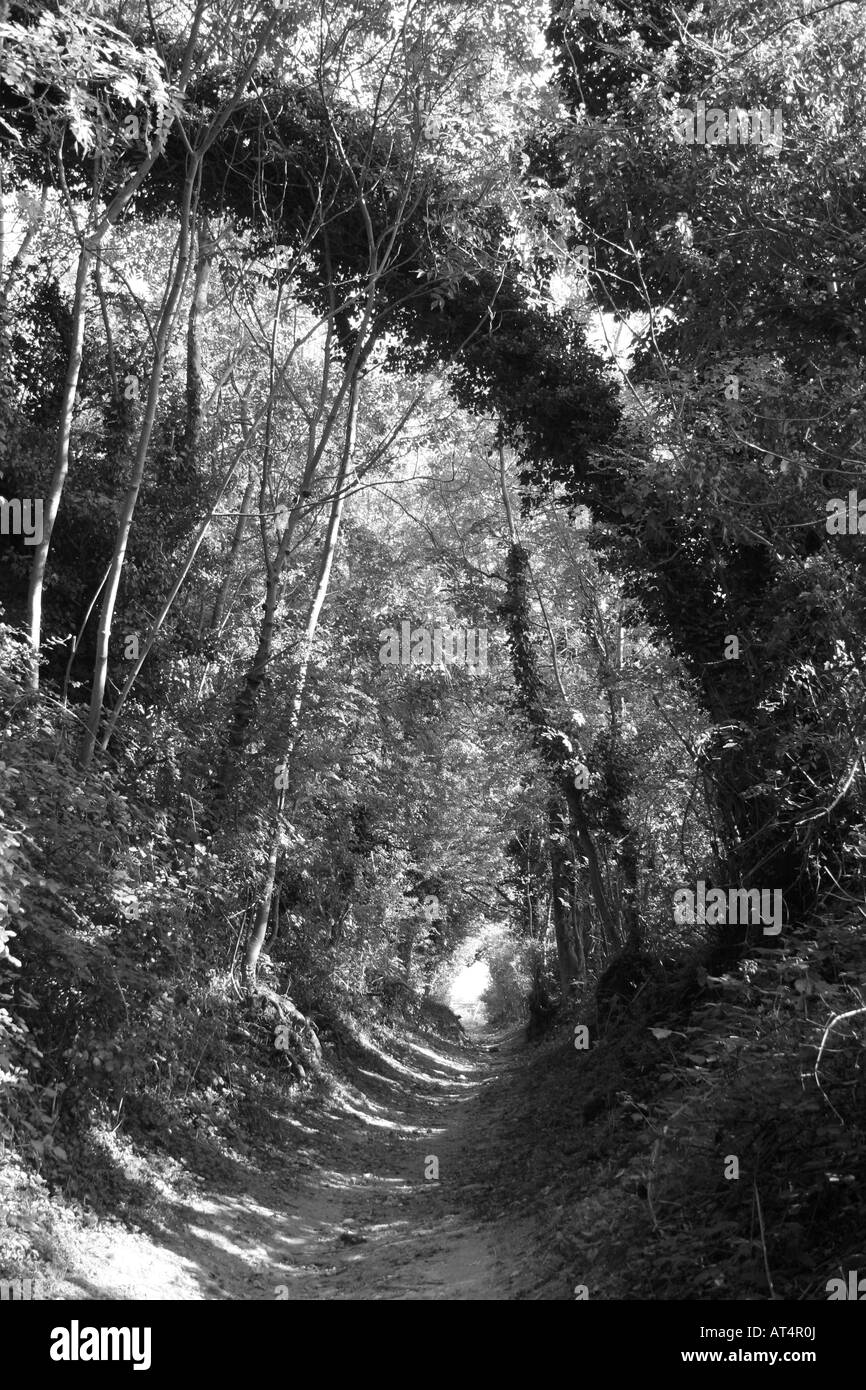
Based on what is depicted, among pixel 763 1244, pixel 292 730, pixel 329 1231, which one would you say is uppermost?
pixel 292 730

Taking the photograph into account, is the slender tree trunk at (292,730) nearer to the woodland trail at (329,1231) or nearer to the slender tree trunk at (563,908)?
the woodland trail at (329,1231)

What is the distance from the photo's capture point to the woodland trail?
632cm

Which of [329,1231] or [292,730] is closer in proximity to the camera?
[329,1231]

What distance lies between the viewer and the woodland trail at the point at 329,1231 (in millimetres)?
6320

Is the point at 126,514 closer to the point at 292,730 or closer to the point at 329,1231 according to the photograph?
the point at 292,730

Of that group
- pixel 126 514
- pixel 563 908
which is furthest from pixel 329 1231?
pixel 563 908

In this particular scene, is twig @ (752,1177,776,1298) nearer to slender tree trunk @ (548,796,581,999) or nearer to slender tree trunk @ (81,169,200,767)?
slender tree trunk @ (81,169,200,767)

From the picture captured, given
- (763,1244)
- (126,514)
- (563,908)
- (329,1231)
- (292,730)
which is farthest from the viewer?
(563,908)

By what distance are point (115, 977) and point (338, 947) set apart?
1106 cm

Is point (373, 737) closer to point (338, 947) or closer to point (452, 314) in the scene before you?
point (338, 947)

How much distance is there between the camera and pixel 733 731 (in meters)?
9.25

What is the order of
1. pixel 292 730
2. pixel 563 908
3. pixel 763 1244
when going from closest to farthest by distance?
pixel 763 1244
pixel 292 730
pixel 563 908

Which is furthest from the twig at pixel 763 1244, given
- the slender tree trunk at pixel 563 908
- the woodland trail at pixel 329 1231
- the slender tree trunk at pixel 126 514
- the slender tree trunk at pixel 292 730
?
the slender tree trunk at pixel 563 908

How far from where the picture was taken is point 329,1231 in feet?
27.8
